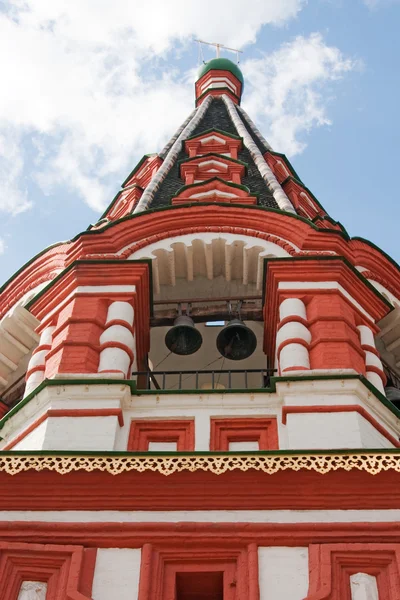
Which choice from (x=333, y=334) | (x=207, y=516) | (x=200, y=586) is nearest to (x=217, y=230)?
(x=333, y=334)

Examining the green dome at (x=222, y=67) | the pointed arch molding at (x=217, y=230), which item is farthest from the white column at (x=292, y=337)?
the green dome at (x=222, y=67)

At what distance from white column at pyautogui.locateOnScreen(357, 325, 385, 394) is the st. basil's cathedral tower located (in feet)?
0.06

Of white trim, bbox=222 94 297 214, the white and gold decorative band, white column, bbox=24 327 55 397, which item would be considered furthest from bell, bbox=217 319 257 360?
the white and gold decorative band

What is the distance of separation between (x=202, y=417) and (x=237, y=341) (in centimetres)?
185

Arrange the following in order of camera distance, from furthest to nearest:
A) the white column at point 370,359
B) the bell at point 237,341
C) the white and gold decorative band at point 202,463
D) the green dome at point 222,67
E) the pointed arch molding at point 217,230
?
the green dome at point 222,67
the pointed arch molding at point 217,230
the bell at point 237,341
the white column at point 370,359
the white and gold decorative band at point 202,463

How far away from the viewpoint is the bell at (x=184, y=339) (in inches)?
403

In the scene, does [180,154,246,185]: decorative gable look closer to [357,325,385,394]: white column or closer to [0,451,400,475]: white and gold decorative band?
[357,325,385,394]: white column

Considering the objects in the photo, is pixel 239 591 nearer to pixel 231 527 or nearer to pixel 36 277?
pixel 231 527

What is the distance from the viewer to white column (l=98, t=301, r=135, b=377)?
9047mm

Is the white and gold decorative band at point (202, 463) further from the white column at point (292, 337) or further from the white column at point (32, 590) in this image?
the white column at point (292, 337)

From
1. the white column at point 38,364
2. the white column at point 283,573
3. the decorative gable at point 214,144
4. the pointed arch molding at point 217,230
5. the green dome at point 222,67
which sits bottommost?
the white column at point 283,573

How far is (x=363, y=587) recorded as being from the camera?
6496 mm

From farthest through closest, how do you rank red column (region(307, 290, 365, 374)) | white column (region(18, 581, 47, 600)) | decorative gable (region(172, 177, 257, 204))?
1. decorative gable (region(172, 177, 257, 204))
2. red column (region(307, 290, 365, 374))
3. white column (region(18, 581, 47, 600))

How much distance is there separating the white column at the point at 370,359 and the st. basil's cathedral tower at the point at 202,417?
19 mm
